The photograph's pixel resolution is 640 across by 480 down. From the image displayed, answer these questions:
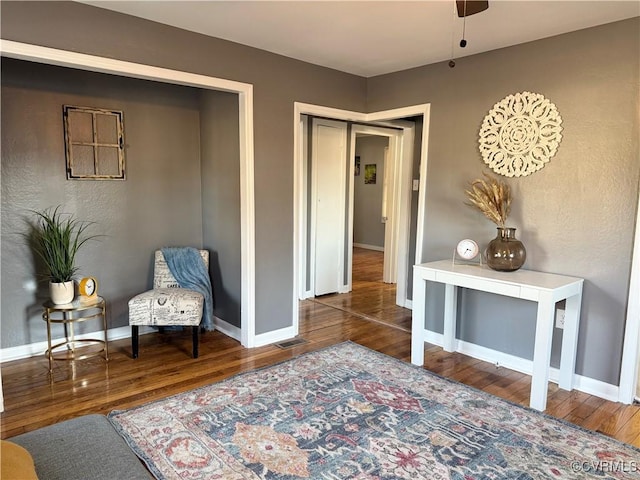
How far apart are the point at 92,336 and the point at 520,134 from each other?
148 inches

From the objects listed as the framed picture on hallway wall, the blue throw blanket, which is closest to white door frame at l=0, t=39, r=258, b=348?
the blue throw blanket

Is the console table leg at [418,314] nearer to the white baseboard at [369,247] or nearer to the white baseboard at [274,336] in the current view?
the white baseboard at [274,336]

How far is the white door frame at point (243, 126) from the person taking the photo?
2.64 m

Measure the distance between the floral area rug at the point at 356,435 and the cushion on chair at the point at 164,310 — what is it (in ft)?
2.10

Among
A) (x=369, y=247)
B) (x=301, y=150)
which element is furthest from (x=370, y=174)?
(x=301, y=150)

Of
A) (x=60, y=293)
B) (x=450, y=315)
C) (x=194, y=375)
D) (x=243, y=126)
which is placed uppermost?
(x=243, y=126)

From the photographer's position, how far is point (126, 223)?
12.2ft

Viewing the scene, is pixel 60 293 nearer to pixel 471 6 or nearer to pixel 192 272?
pixel 192 272

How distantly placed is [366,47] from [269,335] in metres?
2.44

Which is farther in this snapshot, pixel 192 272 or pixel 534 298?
pixel 192 272

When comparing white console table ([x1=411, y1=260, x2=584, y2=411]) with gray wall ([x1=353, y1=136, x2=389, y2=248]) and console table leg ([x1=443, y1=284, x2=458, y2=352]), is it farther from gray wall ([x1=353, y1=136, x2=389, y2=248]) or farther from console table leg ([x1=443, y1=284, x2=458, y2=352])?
gray wall ([x1=353, y1=136, x2=389, y2=248])

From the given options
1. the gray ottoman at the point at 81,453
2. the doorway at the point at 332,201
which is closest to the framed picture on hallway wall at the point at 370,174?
the doorway at the point at 332,201

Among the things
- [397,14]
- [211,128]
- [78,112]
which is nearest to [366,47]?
[397,14]

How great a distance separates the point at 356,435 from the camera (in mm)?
2285
